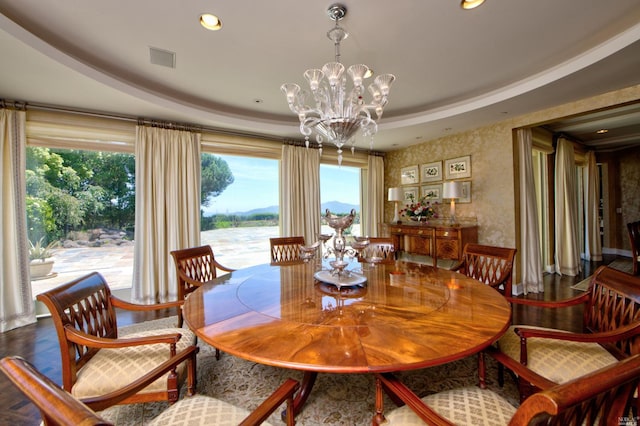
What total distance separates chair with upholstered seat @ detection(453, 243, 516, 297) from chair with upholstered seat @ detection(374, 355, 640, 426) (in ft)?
3.42

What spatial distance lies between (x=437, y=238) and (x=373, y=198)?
1.83m

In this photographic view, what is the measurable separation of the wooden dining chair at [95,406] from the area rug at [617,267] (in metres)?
4.91

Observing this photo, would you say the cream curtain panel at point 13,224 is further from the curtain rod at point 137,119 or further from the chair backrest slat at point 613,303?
the chair backrest slat at point 613,303

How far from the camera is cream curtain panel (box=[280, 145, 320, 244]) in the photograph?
181 inches

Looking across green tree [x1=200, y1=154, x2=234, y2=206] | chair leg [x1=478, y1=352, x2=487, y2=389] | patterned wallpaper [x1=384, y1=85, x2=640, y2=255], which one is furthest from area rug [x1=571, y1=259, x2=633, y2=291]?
green tree [x1=200, y1=154, x2=234, y2=206]

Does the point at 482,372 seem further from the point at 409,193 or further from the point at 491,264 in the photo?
the point at 409,193

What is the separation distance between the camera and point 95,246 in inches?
139

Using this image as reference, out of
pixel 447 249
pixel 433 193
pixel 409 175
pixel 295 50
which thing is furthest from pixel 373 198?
pixel 295 50

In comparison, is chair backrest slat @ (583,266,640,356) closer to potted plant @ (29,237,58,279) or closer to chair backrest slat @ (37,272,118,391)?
chair backrest slat @ (37,272,118,391)

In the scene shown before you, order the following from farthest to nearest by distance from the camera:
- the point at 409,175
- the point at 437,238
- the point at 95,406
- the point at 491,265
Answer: the point at 409,175, the point at 437,238, the point at 491,265, the point at 95,406

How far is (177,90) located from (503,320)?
12.2ft

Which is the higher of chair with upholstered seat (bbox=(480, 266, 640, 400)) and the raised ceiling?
the raised ceiling

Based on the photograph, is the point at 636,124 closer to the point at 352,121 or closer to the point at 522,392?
the point at 352,121

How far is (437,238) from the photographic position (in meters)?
4.20
